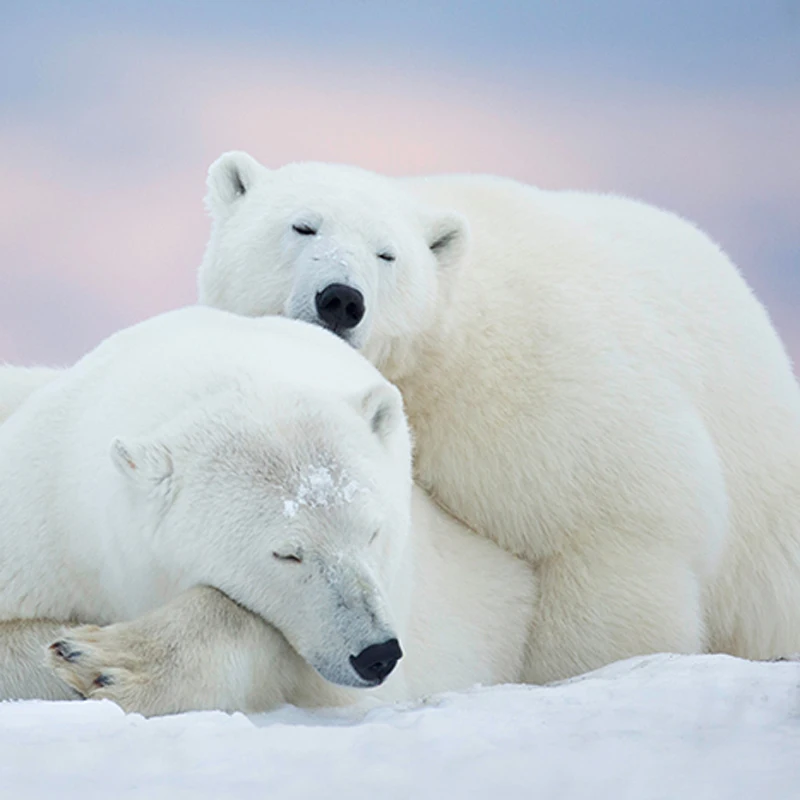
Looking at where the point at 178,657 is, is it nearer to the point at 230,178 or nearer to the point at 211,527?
the point at 211,527

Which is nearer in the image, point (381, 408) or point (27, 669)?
point (381, 408)

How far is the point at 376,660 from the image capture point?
10.8ft

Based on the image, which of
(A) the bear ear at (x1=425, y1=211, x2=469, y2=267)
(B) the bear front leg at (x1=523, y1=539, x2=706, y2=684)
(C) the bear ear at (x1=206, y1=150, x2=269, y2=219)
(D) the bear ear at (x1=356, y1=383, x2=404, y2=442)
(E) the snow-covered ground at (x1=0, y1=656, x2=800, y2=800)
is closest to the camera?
(E) the snow-covered ground at (x1=0, y1=656, x2=800, y2=800)

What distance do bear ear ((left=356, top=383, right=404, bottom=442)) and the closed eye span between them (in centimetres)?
52

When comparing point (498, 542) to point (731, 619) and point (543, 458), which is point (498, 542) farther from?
point (731, 619)

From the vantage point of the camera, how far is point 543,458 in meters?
5.18

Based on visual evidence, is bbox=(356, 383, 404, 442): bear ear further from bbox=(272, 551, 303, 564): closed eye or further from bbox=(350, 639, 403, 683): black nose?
bbox=(350, 639, 403, 683): black nose

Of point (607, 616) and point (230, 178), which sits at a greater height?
point (230, 178)

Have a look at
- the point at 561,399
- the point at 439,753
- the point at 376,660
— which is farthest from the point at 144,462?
the point at 561,399

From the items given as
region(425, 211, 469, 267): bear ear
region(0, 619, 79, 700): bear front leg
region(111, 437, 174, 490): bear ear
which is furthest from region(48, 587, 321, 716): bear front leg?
region(425, 211, 469, 267): bear ear

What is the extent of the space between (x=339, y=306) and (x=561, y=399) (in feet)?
3.29

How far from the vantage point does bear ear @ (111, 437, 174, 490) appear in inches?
137

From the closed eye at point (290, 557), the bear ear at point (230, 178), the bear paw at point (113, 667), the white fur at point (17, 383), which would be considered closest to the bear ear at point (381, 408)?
the closed eye at point (290, 557)

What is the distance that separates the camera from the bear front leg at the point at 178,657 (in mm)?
3322
